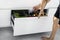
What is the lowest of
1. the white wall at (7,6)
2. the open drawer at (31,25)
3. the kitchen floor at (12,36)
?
the kitchen floor at (12,36)

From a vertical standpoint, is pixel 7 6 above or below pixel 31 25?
above

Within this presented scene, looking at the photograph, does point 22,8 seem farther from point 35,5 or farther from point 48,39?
point 48,39

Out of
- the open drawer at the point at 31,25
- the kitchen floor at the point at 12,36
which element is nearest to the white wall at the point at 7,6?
the kitchen floor at the point at 12,36

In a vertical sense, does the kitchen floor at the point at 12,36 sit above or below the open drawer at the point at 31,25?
below

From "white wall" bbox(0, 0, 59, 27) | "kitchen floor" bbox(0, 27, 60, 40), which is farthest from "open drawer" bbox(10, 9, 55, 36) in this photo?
"white wall" bbox(0, 0, 59, 27)

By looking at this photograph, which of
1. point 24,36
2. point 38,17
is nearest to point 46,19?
point 38,17

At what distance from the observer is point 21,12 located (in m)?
1.46

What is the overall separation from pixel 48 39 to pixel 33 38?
7.5 inches

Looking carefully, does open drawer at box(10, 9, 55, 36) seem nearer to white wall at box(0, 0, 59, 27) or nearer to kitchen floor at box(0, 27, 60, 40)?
kitchen floor at box(0, 27, 60, 40)

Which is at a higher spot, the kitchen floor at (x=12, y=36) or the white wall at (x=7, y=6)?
the white wall at (x=7, y=6)

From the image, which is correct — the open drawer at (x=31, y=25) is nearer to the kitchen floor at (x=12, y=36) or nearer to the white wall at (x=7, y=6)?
the kitchen floor at (x=12, y=36)

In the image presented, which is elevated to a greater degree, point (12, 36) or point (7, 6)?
point (7, 6)

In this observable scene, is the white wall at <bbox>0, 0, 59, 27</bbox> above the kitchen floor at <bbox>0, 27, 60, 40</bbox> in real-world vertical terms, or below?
above

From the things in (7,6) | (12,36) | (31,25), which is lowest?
(12,36)
